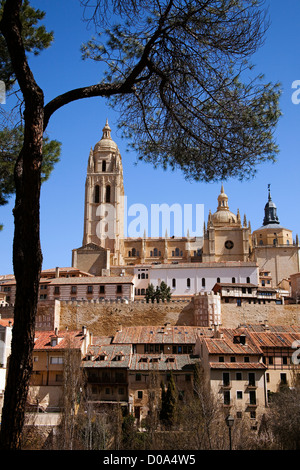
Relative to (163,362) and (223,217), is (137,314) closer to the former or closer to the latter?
(163,362)

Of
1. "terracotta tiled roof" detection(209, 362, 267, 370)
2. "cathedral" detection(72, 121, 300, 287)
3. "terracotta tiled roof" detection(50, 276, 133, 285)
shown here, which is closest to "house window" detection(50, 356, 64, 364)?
"terracotta tiled roof" detection(209, 362, 267, 370)

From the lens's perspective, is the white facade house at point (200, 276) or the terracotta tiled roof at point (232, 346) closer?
the terracotta tiled roof at point (232, 346)

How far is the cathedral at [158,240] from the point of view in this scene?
71.2 m

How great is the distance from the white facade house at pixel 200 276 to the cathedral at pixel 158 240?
376 inches

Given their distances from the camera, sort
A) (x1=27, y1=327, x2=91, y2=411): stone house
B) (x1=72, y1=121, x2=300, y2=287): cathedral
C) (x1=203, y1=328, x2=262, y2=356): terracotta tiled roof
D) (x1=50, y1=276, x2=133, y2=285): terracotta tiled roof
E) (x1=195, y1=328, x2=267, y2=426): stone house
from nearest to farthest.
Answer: (x1=195, y1=328, x2=267, y2=426): stone house < (x1=203, y1=328, x2=262, y2=356): terracotta tiled roof < (x1=27, y1=327, x2=91, y2=411): stone house < (x1=50, y1=276, x2=133, y2=285): terracotta tiled roof < (x1=72, y1=121, x2=300, y2=287): cathedral

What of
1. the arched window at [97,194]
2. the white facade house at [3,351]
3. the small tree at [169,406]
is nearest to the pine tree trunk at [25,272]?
the small tree at [169,406]

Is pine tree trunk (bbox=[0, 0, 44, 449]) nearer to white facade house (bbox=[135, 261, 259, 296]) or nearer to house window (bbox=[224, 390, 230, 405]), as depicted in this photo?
house window (bbox=[224, 390, 230, 405])

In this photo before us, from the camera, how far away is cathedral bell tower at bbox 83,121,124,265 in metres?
77.4

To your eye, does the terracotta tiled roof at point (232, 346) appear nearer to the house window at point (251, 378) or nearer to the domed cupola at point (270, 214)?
the house window at point (251, 378)

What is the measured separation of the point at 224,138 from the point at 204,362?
26.1 meters

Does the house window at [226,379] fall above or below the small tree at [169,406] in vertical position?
above

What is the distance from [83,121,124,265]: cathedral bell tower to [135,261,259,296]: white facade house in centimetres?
1601

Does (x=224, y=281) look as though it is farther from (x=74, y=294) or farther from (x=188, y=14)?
(x=188, y=14)

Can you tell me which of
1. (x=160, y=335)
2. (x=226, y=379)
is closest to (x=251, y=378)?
(x=226, y=379)
